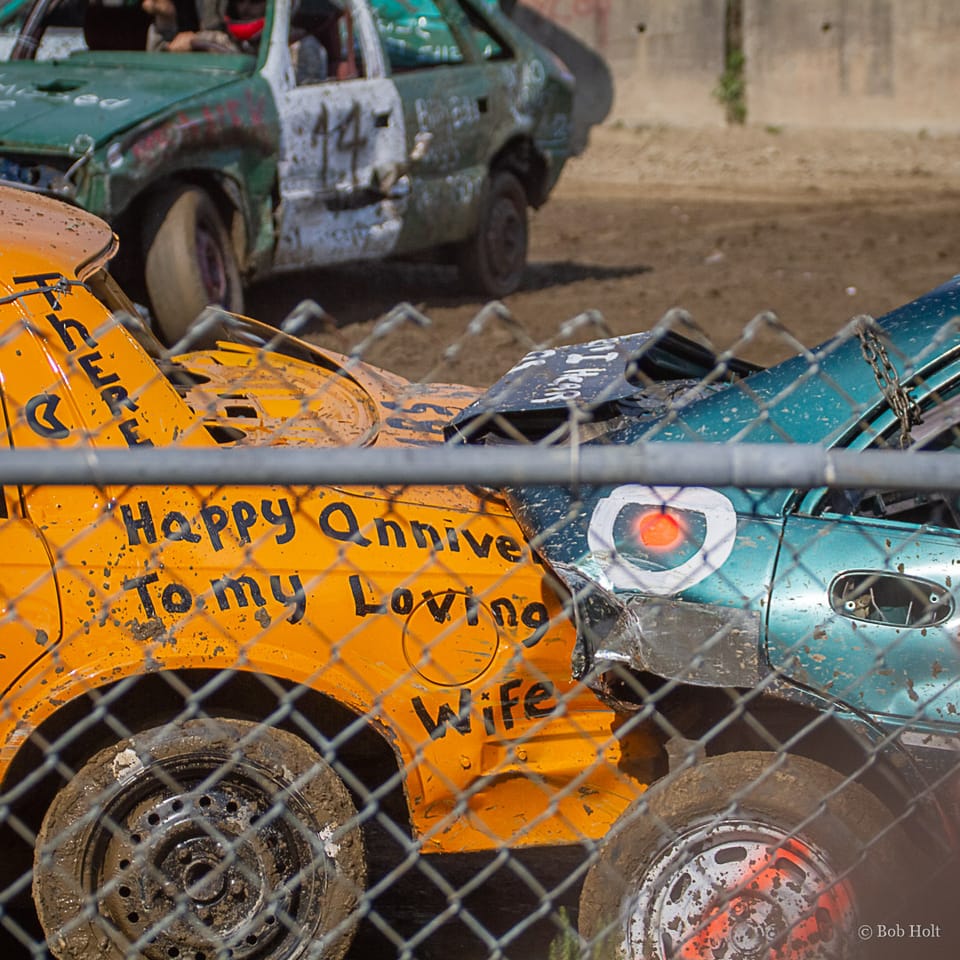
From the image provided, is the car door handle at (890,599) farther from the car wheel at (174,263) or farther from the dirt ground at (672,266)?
the car wheel at (174,263)

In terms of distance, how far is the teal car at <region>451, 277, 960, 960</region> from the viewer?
2619 mm

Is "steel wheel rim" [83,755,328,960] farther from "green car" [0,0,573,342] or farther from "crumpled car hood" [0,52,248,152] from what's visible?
"crumpled car hood" [0,52,248,152]

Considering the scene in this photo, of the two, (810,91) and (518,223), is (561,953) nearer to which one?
(518,223)

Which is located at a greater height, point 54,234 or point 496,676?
point 54,234

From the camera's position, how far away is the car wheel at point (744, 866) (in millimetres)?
2600

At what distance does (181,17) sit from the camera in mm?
7609

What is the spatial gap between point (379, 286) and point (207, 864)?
727 cm

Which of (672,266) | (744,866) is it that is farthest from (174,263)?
(744,866)

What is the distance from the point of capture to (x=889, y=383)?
2.90 metres

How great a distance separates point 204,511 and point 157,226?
13.4ft

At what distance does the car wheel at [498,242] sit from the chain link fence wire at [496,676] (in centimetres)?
612

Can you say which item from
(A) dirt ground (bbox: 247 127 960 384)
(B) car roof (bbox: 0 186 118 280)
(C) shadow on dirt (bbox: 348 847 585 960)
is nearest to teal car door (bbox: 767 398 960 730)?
(C) shadow on dirt (bbox: 348 847 585 960)

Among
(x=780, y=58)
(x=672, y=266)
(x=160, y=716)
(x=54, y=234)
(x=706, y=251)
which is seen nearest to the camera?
(x=160, y=716)

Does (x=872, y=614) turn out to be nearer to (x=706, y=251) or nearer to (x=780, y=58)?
(x=706, y=251)
